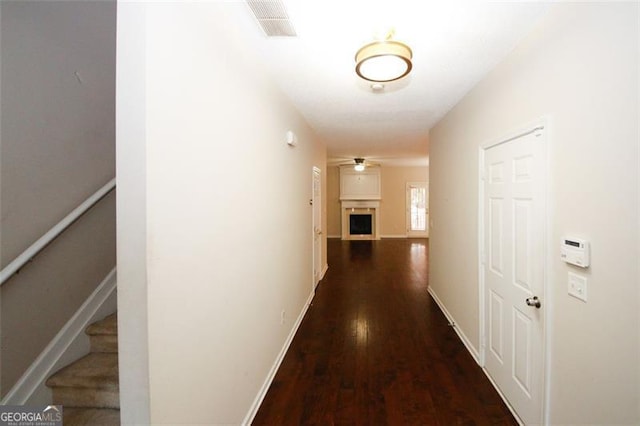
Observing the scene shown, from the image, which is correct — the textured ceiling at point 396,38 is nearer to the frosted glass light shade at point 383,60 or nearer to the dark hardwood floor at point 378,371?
the frosted glass light shade at point 383,60

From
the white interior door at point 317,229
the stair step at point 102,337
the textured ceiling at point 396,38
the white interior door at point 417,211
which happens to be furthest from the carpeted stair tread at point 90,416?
the white interior door at point 417,211

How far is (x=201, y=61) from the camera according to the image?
124 cm

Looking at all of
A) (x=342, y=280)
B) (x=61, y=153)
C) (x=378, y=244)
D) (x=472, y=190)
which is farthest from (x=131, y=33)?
(x=378, y=244)

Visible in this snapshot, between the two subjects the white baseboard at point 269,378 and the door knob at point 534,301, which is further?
the white baseboard at point 269,378

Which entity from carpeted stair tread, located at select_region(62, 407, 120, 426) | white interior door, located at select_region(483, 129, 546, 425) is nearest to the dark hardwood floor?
white interior door, located at select_region(483, 129, 546, 425)

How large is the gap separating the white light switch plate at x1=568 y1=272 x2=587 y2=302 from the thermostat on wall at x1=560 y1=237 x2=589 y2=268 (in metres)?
0.07

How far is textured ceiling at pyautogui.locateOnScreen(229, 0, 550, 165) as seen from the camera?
4.79 feet

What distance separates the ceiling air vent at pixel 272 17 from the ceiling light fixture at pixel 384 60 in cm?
48

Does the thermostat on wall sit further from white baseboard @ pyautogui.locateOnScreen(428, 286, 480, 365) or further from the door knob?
white baseboard @ pyautogui.locateOnScreen(428, 286, 480, 365)

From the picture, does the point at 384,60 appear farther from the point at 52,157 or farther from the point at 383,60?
the point at 52,157

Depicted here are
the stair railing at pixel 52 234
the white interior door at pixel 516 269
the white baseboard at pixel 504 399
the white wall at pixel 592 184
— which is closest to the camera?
the white wall at pixel 592 184

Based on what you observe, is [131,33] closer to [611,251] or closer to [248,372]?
[248,372]

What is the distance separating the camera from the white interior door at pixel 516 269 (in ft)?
5.23

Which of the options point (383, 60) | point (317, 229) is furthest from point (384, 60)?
point (317, 229)
